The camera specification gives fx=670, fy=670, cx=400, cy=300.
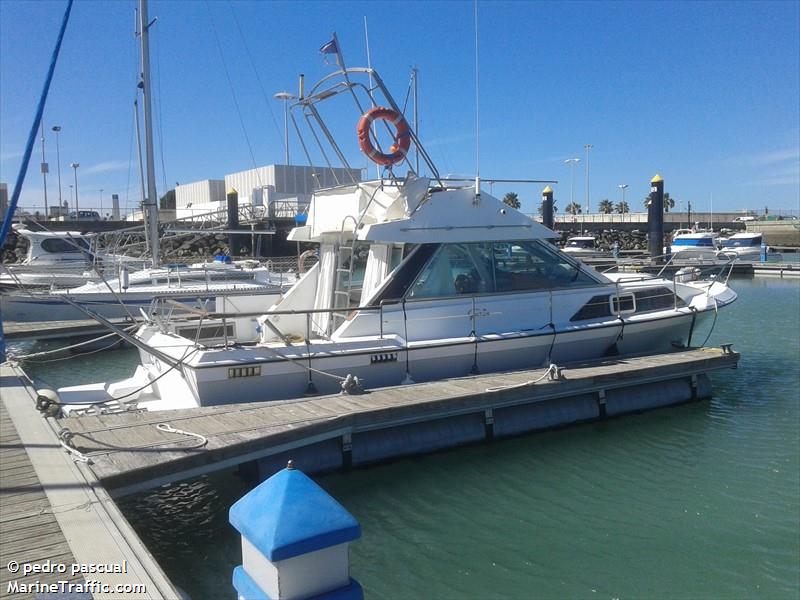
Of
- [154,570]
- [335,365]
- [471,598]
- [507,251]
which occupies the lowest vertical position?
[471,598]

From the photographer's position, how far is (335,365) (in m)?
9.22

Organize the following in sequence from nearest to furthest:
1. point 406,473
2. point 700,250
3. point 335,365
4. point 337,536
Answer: point 337,536 < point 406,473 < point 335,365 < point 700,250

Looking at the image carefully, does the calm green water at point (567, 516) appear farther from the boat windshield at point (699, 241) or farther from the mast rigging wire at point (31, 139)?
the boat windshield at point (699, 241)

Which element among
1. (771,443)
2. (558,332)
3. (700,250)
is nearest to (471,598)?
(558,332)

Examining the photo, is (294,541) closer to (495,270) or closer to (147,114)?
(495,270)

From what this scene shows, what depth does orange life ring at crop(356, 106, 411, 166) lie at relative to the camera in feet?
32.8

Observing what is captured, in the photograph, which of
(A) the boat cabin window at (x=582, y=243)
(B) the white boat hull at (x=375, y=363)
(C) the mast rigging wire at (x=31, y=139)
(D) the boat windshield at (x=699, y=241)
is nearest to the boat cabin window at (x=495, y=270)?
(B) the white boat hull at (x=375, y=363)

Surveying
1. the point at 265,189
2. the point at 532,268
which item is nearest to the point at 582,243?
the point at 265,189

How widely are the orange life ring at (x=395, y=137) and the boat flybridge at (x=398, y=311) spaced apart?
0.06ft

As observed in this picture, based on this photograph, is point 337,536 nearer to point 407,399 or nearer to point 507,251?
point 407,399

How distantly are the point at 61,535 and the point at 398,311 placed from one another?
552 centimetres

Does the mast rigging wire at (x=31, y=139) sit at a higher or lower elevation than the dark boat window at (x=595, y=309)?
higher

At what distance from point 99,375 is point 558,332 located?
1115cm

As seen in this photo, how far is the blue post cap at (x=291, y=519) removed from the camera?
2562mm
